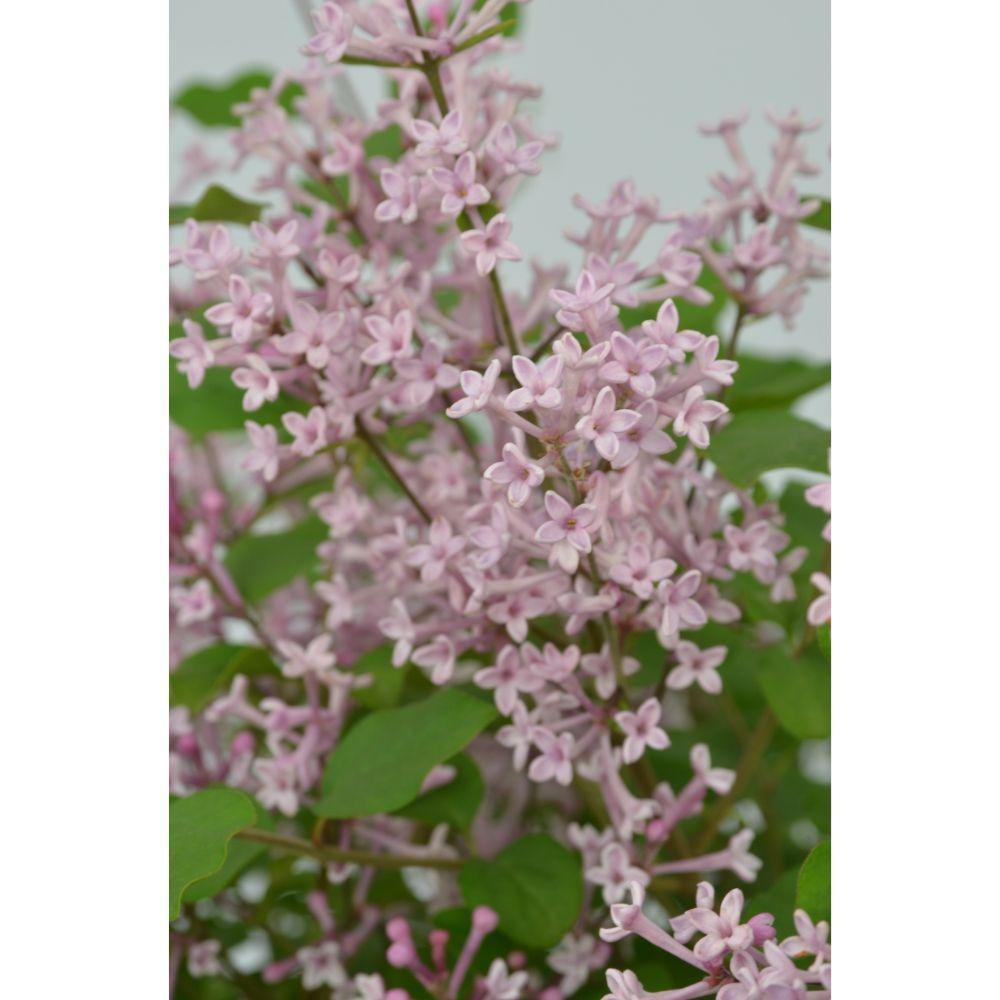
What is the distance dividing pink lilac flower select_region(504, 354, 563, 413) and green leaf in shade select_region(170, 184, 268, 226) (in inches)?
8.5

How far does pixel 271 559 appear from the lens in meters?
0.60

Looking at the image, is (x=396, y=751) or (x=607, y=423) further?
(x=396, y=751)

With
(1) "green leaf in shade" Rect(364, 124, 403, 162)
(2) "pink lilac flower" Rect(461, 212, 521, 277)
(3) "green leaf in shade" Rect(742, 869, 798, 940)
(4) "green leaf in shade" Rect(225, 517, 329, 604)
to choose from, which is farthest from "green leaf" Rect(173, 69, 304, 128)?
(3) "green leaf in shade" Rect(742, 869, 798, 940)

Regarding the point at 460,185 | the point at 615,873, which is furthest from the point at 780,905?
the point at 460,185

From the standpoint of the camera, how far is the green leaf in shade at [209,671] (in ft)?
1.80

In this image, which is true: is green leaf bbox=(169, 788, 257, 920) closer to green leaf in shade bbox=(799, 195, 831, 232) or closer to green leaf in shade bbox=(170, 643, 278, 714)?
green leaf in shade bbox=(170, 643, 278, 714)

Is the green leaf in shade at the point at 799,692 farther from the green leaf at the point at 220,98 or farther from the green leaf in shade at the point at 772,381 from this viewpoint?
the green leaf at the point at 220,98

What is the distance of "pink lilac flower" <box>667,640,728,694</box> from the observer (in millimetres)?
455

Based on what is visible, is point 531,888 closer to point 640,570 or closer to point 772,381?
point 640,570

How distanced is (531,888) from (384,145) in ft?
1.13

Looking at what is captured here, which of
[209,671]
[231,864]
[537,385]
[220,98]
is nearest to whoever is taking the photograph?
[537,385]
